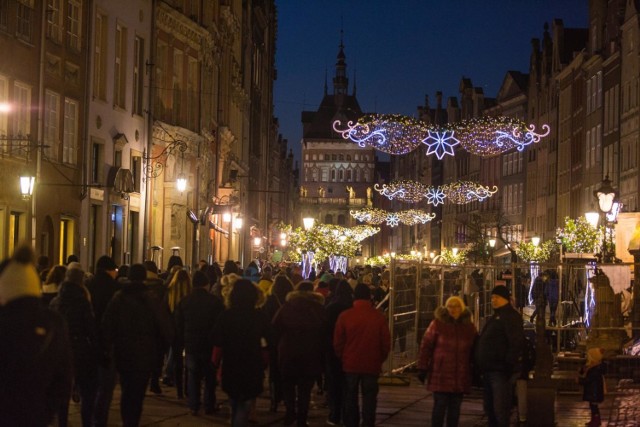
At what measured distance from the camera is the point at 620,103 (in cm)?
6328

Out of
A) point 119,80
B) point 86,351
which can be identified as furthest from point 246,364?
point 119,80

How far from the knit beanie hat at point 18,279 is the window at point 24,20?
21.6m

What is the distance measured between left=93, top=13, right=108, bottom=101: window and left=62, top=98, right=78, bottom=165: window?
64.7 inches

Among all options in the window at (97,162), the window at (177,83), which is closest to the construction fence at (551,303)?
the window at (97,162)

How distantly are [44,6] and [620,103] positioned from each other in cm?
3855

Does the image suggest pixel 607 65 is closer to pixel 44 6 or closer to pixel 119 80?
pixel 119 80

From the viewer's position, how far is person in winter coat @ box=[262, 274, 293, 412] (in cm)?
1730

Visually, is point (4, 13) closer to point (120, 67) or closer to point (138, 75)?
point (120, 67)

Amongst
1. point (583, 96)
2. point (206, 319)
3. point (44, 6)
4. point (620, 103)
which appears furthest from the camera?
point (583, 96)

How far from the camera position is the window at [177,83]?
44.2 meters

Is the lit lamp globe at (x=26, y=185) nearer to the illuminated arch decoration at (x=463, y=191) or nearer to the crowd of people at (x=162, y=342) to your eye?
the crowd of people at (x=162, y=342)

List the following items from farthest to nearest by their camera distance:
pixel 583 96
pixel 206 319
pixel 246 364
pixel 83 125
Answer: pixel 583 96, pixel 83 125, pixel 206 319, pixel 246 364

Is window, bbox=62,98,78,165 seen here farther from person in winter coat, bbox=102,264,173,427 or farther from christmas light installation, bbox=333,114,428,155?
person in winter coat, bbox=102,264,173,427

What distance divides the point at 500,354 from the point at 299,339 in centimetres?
221
